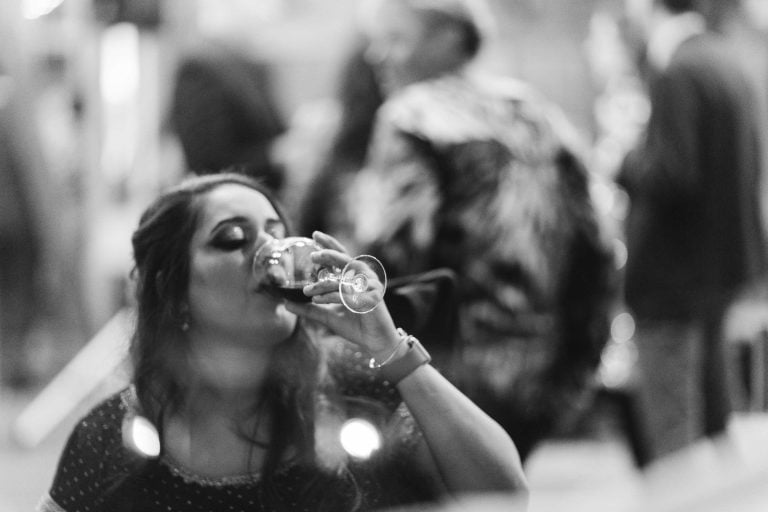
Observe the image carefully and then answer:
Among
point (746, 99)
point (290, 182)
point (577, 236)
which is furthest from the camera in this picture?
point (290, 182)

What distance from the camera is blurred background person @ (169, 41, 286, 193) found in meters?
3.79

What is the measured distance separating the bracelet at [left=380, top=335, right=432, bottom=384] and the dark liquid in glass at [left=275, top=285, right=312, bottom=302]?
14 centimetres

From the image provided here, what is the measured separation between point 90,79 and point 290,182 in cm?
168

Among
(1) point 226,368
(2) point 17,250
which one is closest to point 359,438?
(1) point 226,368

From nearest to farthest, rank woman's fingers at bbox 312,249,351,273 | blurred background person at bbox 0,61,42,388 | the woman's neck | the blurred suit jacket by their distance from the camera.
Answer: woman's fingers at bbox 312,249,351,273 → the woman's neck → the blurred suit jacket → blurred background person at bbox 0,61,42,388

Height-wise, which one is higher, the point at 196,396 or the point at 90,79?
the point at 90,79

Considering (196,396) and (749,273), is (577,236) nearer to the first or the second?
(749,273)

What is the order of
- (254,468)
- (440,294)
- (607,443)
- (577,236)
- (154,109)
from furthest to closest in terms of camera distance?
(607,443)
(154,109)
(577,236)
(440,294)
(254,468)

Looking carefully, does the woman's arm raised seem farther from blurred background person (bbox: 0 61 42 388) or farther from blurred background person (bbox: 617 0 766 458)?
blurred background person (bbox: 0 61 42 388)

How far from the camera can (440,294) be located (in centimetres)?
198

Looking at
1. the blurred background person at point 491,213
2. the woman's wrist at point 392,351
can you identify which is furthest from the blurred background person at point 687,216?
the woman's wrist at point 392,351

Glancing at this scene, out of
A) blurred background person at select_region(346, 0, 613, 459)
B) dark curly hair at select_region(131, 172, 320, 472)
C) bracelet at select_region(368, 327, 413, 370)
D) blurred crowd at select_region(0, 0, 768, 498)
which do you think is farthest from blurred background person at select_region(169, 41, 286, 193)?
bracelet at select_region(368, 327, 413, 370)

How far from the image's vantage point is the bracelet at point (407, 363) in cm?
161

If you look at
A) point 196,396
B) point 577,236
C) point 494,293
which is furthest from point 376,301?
point 577,236
